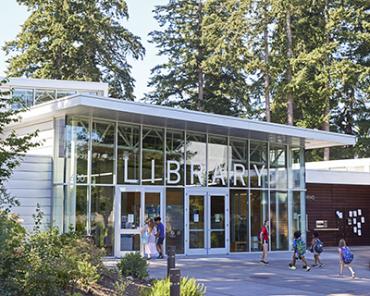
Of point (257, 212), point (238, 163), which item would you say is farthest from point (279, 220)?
point (238, 163)

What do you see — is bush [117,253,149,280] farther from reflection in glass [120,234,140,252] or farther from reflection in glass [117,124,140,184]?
reflection in glass [117,124,140,184]

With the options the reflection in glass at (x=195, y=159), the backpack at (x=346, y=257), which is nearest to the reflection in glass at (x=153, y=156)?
the reflection in glass at (x=195, y=159)

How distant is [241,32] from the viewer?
38.7 metres

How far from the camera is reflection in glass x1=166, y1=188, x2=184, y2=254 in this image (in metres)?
19.9

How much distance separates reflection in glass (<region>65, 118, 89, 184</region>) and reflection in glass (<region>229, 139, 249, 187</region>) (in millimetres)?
6261

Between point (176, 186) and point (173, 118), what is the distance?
3.14m

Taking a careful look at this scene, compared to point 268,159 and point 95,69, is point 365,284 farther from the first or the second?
point 95,69

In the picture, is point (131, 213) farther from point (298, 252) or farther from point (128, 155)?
point (298, 252)

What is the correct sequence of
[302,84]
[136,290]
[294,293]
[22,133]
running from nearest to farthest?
[136,290]
[294,293]
[22,133]
[302,84]

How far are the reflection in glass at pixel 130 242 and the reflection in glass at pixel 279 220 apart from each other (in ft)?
20.9

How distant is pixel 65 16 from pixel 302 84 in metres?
16.2

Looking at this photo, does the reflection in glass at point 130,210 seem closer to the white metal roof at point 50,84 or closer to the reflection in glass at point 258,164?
the reflection in glass at point 258,164

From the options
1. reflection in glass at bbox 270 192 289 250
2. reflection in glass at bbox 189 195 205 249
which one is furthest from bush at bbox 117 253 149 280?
reflection in glass at bbox 270 192 289 250

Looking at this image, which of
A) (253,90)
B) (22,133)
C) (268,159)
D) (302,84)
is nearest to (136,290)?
(22,133)
